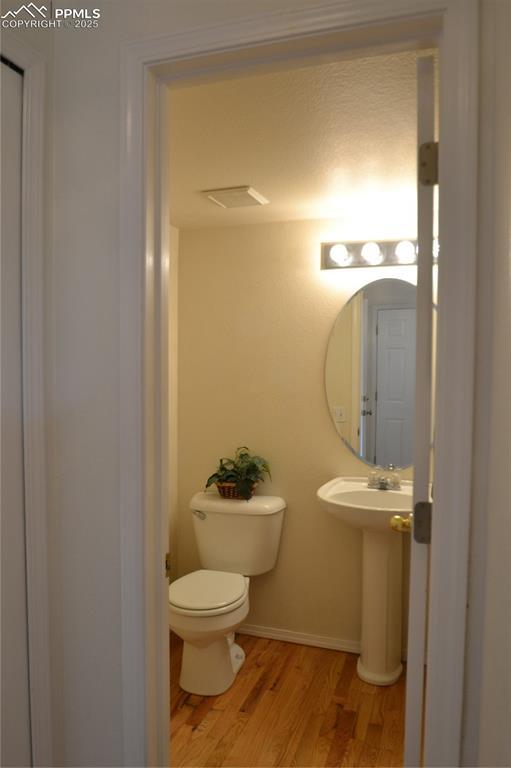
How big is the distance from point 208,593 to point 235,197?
184cm

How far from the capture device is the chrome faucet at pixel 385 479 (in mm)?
2721

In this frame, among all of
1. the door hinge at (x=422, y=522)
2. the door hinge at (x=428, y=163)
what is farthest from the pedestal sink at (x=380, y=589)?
the door hinge at (x=428, y=163)

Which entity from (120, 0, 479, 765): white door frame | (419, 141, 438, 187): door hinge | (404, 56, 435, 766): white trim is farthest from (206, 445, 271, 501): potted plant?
(419, 141, 438, 187): door hinge

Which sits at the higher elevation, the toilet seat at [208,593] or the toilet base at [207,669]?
the toilet seat at [208,593]

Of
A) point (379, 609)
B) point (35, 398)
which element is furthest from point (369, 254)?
point (35, 398)

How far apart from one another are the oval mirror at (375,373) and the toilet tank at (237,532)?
60 centimetres

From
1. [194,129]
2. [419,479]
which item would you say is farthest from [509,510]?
[194,129]

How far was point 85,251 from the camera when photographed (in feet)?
4.05

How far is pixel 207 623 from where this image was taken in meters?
2.33

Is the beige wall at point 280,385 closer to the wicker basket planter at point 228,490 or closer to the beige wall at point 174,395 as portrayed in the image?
the beige wall at point 174,395

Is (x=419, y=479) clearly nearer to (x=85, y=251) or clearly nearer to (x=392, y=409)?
(x=85, y=251)

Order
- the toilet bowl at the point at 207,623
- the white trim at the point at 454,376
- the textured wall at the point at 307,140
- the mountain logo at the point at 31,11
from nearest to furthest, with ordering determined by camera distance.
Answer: the white trim at the point at 454,376 → the mountain logo at the point at 31,11 → the textured wall at the point at 307,140 → the toilet bowl at the point at 207,623

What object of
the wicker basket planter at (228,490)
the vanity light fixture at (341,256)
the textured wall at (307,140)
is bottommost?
the wicker basket planter at (228,490)

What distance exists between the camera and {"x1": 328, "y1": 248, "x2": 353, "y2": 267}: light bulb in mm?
2842
